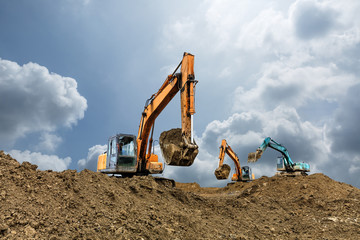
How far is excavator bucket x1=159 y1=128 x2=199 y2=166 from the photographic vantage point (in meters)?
8.15

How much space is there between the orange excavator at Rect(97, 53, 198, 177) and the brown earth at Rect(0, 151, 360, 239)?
1.19 m

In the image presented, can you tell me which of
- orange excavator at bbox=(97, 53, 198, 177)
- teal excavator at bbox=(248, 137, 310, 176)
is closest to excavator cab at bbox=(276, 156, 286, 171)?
teal excavator at bbox=(248, 137, 310, 176)

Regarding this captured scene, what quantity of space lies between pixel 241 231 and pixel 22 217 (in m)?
5.60

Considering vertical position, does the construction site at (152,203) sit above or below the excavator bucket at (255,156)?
below

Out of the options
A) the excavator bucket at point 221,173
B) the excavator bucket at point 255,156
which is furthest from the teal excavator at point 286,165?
the excavator bucket at point 221,173

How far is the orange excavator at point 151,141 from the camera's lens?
865 cm

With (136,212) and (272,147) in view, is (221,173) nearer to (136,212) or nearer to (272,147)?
(272,147)

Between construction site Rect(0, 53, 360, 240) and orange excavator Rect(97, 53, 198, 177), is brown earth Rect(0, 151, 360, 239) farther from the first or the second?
orange excavator Rect(97, 53, 198, 177)

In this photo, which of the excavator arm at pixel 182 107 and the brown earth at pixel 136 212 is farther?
the excavator arm at pixel 182 107

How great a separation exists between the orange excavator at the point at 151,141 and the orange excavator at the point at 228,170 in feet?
31.7

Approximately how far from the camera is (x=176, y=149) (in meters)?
8.66

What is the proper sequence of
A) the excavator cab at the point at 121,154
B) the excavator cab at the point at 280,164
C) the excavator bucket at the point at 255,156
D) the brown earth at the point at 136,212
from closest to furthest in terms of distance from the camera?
the brown earth at the point at 136,212, the excavator cab at the point at 121,154, the excavator bucket at the point at 255,156, the excavator cab at the point at 280,164

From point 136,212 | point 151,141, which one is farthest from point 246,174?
point 136,212

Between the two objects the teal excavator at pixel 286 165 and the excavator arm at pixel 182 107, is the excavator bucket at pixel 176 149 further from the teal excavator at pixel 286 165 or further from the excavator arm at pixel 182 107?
the teal excavator at pixel 286 165
